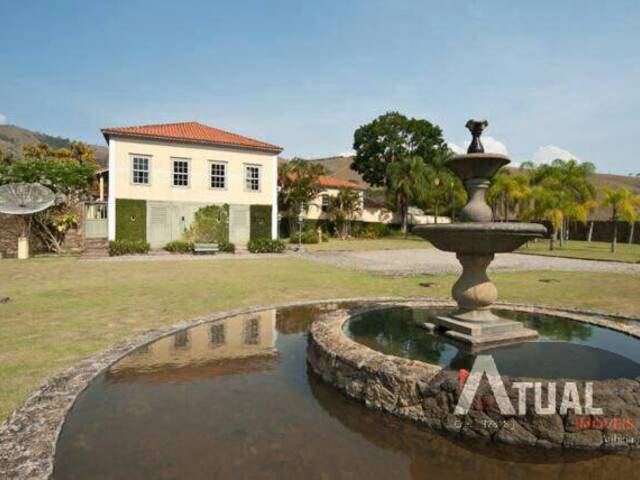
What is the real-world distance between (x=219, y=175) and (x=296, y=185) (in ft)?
30.2

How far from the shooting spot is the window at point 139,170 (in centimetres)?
2603

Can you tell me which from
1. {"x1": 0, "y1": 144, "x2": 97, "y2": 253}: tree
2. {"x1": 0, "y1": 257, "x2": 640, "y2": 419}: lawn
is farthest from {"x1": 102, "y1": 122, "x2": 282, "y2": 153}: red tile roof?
{"x1": 0, "y1": 257, "x2": 640, "y2": 419}: lawn

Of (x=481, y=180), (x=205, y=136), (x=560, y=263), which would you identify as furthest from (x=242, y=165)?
(x=481, y=180)

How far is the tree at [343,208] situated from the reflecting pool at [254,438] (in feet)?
114

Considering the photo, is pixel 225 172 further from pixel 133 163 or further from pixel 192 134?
pixel 133 163

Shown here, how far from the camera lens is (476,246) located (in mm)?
5395

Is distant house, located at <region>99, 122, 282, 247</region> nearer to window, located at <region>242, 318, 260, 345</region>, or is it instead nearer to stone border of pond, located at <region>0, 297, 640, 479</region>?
window, located at <region>242, 318, 260, 345</region>

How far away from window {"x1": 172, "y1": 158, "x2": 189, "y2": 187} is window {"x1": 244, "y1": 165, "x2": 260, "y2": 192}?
159 inches

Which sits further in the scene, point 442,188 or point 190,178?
point 442,188

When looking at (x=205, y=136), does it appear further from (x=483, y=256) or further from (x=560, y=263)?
(x=483, y=256)

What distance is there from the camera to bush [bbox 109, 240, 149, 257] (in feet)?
75.2

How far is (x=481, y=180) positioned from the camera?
5.95 meters

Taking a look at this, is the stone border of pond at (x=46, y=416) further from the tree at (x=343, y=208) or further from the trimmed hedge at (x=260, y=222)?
the tree at (x=343, y=208)

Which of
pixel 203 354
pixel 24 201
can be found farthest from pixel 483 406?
pixel 24 201
